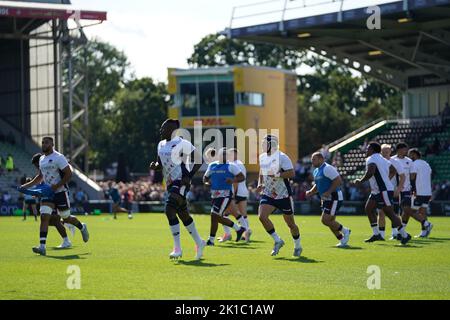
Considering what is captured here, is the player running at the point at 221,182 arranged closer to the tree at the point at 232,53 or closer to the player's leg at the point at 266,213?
the player's leg at the point at 266,213

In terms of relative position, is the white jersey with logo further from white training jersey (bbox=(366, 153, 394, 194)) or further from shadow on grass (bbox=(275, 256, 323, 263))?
shadow on grass (bbox=(275, 256, 323, 263))

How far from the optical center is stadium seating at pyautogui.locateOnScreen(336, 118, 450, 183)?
53338 mm

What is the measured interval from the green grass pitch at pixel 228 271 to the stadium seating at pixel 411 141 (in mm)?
28745

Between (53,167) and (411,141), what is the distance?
38.9 metres

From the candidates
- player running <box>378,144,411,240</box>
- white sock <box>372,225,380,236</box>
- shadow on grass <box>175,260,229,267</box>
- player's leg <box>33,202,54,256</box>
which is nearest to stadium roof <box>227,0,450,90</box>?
player running <box>378,144,411,240</box>

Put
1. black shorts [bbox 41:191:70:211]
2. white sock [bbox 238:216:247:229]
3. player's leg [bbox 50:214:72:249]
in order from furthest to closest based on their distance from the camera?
1. white sock [bbox 238:216:247:229]
2. player's leg [bbox 50:214:72:249]
3. black shorts [bbox 41:191:70:211]

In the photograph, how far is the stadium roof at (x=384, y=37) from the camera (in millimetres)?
49094

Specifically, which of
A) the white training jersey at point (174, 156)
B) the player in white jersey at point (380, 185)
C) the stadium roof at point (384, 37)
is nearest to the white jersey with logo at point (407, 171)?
the player in white jersey at point (380, 185)

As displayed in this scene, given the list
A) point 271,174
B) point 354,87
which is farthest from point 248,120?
point 271,174

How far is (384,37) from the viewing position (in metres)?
55.7

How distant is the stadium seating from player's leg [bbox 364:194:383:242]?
→ 2861 centimetres

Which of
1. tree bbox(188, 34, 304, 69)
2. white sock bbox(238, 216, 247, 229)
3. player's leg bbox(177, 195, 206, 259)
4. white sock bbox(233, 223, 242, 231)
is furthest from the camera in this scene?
tree bbox(188, 34, 304, 69)

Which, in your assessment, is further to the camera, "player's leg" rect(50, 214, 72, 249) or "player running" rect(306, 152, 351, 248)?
"player's leg" rect(50, 214, 72, 249)

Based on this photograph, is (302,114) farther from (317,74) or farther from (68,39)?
(68,39)
